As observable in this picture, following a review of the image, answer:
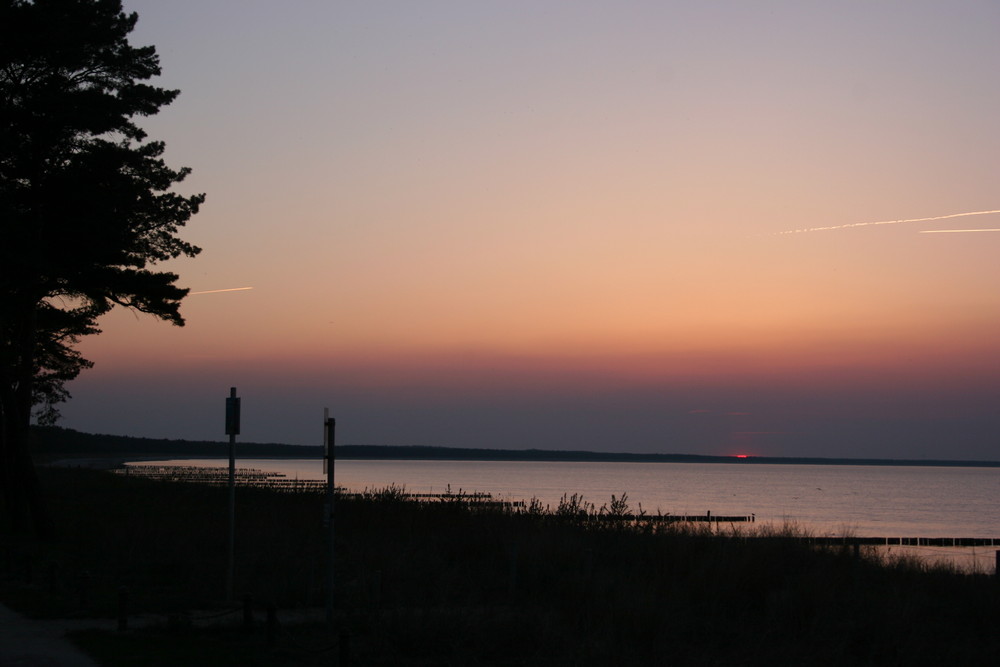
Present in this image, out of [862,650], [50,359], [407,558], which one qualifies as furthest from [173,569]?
[50,359]

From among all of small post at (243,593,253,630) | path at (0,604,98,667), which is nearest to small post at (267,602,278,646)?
small post at (243,593,253,630)

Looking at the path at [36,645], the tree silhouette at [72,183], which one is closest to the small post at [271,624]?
the path at [36,645]

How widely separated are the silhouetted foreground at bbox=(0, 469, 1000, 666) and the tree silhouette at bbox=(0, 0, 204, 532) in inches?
244

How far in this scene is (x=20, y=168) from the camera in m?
25.6

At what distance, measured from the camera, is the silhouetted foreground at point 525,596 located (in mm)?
12508

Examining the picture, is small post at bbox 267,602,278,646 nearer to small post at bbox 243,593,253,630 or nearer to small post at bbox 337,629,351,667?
small post at bbox 243,593,253,630

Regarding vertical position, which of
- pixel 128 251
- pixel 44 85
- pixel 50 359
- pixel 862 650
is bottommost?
pixel 862 650

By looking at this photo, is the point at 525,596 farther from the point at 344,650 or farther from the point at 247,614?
the point at 344,650

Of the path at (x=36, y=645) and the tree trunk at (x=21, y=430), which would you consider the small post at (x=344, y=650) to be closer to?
the path at (x=36, y=645)

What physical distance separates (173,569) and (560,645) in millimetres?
10265

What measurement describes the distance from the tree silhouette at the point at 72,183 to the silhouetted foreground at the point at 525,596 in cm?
620

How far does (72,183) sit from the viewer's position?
82.9 feet

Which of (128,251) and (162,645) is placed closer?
(162,645)

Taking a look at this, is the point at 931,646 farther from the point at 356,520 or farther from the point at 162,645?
the point at 356,520
